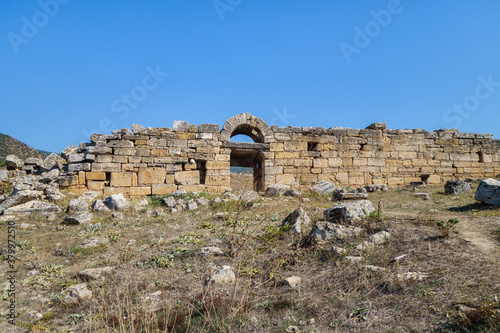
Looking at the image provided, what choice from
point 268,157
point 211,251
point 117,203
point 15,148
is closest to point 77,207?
point 117,203

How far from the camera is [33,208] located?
8125 millimetres

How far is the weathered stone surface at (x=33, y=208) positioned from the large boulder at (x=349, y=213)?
23.9 feet

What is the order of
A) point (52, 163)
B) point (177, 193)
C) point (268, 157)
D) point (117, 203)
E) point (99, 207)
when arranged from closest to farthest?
1. point (99, 207)
2. point (117, 203)
3. point (177, 193)
4. point (52, 163)
5. point (268, 157)

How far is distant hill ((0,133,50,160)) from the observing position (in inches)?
1170

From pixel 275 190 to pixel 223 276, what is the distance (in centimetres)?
652

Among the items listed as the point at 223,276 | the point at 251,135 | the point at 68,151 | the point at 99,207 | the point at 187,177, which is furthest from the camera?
the point at 251,135

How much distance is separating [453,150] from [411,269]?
37.5 feet

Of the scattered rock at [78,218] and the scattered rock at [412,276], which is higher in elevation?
the scattered rock at [78,218]

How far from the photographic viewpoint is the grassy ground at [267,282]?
2840 mm

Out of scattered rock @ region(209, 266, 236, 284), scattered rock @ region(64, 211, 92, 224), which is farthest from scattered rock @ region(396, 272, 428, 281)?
scattered rock @ region(64, 211, 92, 224)

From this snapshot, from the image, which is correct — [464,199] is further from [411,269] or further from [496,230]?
[411,269]

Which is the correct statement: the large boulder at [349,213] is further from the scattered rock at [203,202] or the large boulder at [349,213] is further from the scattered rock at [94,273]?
the scattered rock at [203,202]

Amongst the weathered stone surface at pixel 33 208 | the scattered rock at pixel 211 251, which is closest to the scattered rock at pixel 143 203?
the weathered stone surface at pixel 33 208

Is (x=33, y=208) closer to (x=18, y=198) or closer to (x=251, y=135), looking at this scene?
(x=18, y=198)
